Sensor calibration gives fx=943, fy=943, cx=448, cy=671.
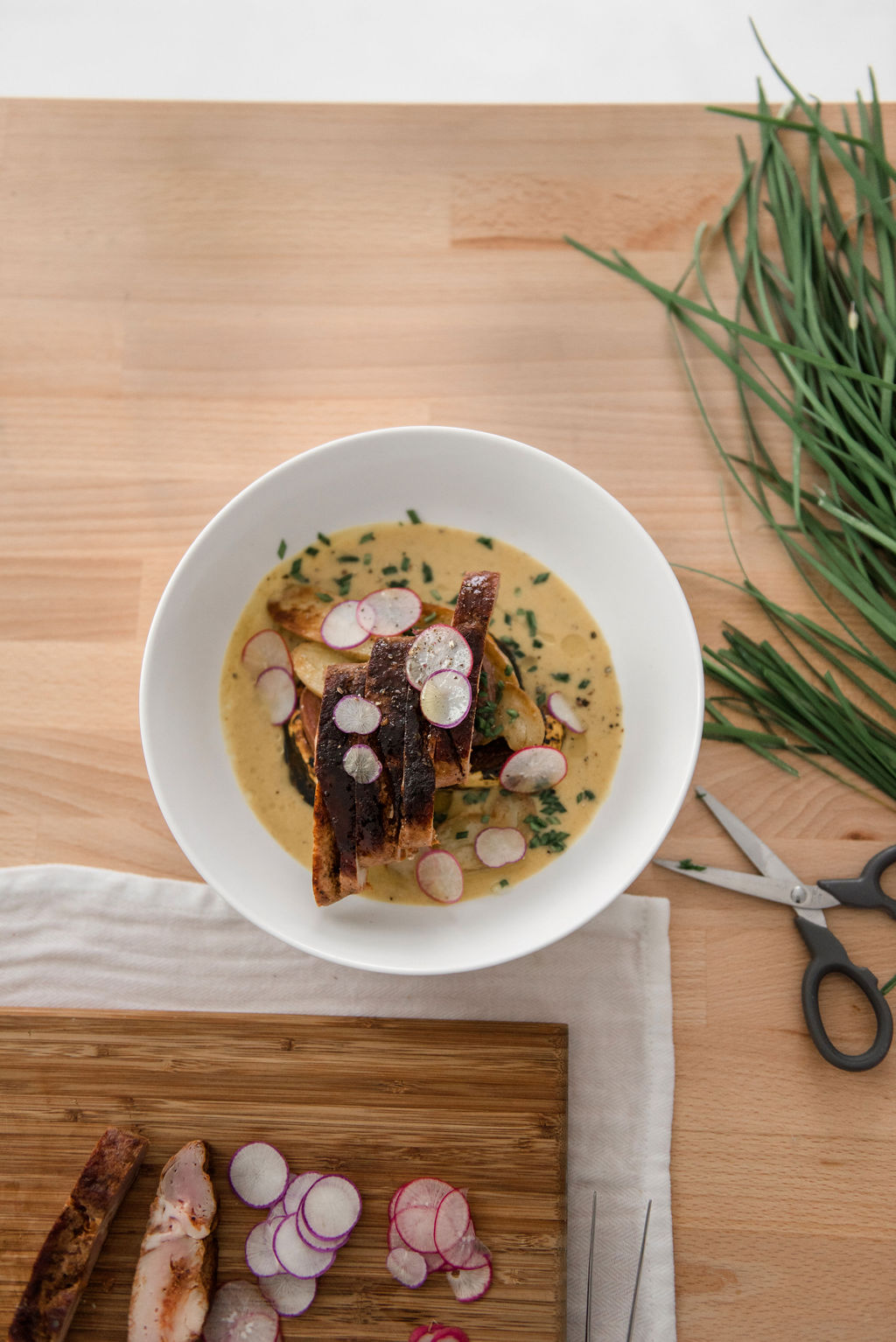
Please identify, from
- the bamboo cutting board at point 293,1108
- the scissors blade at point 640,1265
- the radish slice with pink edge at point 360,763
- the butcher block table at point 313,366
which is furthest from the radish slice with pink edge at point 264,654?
the scissors blade at point 640,1265

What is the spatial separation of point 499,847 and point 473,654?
0.50 m

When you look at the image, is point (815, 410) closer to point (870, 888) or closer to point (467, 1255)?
point (870, 888)

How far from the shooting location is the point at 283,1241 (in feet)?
6.72

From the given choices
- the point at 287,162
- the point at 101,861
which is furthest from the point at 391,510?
the point at 101,861

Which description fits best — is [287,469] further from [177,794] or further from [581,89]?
[581,89]

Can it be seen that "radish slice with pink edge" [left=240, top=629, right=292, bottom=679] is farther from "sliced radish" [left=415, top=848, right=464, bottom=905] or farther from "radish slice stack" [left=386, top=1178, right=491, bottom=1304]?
"radish slice stack" [left=386, top=1178, right=491, bottom=1304]

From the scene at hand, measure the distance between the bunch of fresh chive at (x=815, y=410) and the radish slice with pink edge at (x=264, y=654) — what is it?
3.40 feet

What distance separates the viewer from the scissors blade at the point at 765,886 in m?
2.22

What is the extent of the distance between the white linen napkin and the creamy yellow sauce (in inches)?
9.1

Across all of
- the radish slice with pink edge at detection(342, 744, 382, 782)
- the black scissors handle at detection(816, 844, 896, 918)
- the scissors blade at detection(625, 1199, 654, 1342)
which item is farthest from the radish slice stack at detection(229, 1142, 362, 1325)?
the black scissors handle at detection(816, 844, 896, 918)

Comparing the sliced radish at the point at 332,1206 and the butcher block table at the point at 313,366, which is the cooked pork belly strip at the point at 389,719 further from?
the sliced radish at the point at 332,1206

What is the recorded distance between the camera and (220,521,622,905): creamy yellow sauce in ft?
7.27

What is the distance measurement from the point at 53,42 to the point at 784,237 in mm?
2295

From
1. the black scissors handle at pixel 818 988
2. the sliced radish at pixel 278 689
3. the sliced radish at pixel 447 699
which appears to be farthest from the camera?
the sliced radish at pixel 278 689
